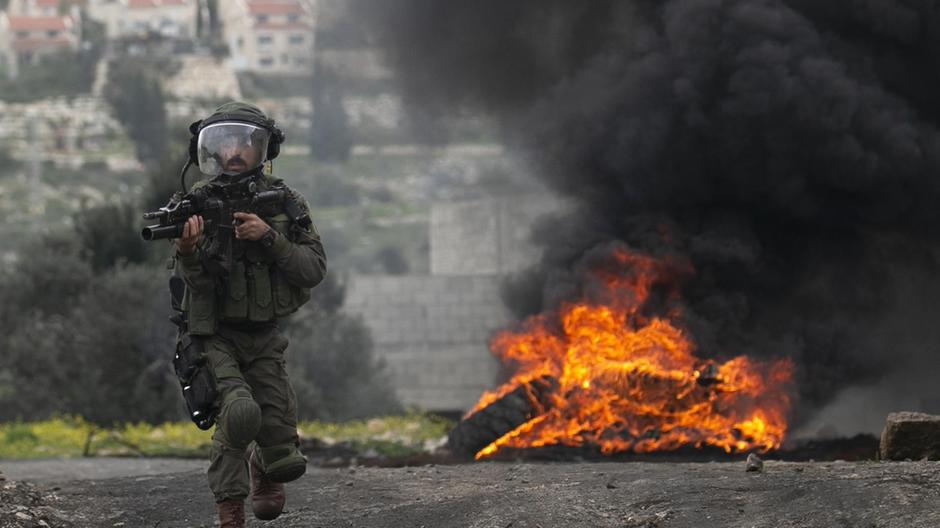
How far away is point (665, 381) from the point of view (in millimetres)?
13180

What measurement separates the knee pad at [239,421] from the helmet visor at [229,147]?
1309mm

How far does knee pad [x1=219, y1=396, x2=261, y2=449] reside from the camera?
723 centimetres

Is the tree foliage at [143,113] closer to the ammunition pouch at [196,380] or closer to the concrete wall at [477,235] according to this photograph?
the concrete wall at [477,235]

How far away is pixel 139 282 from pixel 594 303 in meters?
12.2

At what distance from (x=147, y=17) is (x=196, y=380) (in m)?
108

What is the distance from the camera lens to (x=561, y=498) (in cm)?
820

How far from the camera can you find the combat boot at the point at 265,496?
7.78m

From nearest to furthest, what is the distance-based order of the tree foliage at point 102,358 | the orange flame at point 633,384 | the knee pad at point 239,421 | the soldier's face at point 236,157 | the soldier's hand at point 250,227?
1. the knee pad at point 239,421
2. the soldier's hand at point 250,227
3. the soldier's face at point 236,157
4. the orange flame at point 633,384
5. the tree foliage at point 102,358

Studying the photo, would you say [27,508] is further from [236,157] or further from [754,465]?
[754,465]

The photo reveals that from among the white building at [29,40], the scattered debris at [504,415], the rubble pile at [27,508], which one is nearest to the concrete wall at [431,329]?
the scattered debris at [504,415]

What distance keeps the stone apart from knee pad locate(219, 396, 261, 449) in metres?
4.45

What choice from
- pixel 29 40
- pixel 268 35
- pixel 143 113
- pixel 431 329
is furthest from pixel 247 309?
pixel 29 40

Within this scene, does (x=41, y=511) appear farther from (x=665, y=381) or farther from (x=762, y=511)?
(x=665, y=381)

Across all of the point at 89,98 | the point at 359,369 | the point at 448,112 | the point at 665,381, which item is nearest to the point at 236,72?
the point at 89,98
